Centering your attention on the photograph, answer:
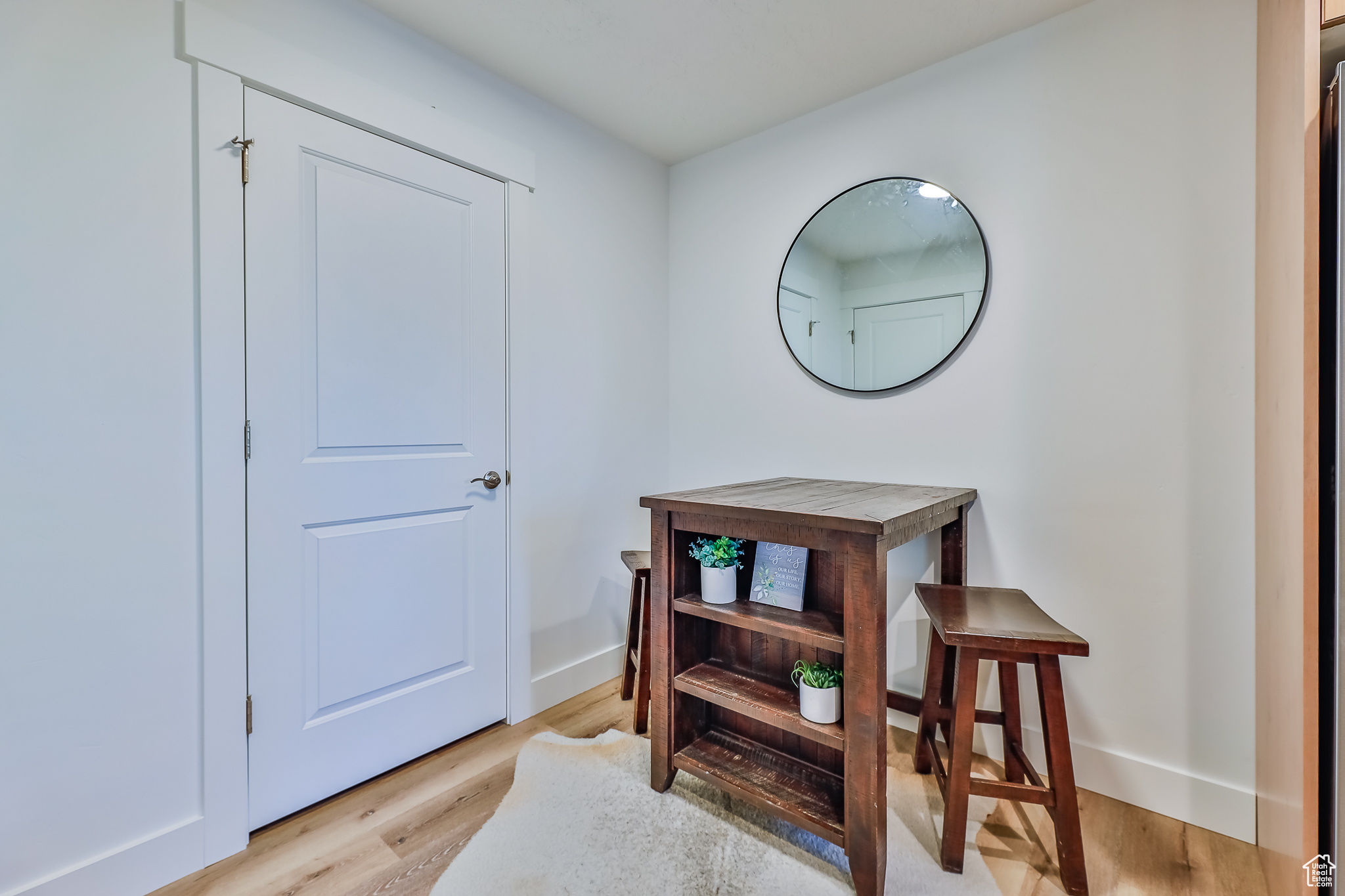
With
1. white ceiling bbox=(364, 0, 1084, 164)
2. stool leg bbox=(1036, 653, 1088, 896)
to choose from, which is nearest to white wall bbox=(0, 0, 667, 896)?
white ceiling bbox=(364, 0, 1084, 164)

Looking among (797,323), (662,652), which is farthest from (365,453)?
(797,323)

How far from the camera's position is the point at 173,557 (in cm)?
143

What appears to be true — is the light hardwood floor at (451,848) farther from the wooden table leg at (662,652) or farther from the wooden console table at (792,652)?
the wooden table leg at (662,652)

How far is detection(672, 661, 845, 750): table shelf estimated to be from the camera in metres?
1.42

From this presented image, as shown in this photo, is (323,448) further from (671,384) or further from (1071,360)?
(1071,360)

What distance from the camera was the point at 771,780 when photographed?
5.13 ft

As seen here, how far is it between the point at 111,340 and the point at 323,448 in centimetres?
52

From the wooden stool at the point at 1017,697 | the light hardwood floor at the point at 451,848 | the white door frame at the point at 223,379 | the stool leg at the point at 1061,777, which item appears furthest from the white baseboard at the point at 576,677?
the stool leg at the point at 1061,777

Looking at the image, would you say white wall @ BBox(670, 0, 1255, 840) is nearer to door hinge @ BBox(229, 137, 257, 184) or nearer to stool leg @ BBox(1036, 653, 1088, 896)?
stool leg @ BBox(1036, 653, 1088, 896)

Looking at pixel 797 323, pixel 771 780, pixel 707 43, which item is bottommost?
pixel 771 780

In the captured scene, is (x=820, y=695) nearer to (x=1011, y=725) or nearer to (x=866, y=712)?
(x=866, y=712)

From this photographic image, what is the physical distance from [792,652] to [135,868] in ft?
5.63

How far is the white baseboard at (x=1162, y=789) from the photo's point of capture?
1.54 meters

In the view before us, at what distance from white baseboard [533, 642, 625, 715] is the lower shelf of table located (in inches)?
31.1
